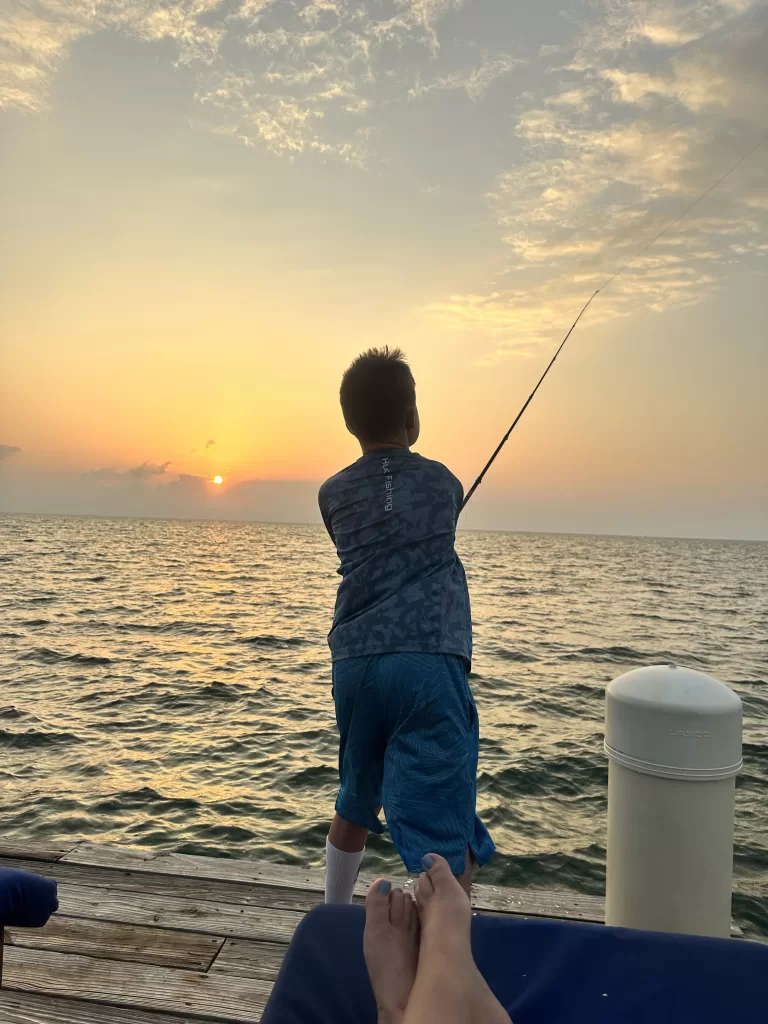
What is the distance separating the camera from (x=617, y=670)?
11.1 meters

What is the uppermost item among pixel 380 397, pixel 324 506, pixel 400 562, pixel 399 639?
pixel 380 397

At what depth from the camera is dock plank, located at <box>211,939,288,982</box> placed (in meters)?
2.37

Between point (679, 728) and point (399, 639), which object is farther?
point (679, 728)

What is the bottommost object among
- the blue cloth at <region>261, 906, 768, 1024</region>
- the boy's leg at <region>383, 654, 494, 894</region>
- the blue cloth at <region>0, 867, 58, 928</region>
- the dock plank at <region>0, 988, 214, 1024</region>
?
the dock plank at <region>0, 988, 214, 1024</region>

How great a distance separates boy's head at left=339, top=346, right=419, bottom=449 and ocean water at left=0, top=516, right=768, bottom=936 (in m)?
3.22

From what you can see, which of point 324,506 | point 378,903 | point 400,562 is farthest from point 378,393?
point 378,903

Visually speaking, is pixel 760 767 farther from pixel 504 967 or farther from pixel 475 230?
pixel 475 230

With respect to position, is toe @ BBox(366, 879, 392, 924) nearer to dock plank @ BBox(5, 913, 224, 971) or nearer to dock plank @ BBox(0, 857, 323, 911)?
dock plank @ BBox(5, 913, 224, 971)

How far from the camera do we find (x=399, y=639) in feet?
6.19

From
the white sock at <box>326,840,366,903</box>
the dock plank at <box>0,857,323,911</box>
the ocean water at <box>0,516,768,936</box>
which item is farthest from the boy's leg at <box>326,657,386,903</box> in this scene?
the ocean water at <box>0,516,768,936</box>

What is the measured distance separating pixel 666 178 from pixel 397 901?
4.40 m

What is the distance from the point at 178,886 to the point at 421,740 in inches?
67.2

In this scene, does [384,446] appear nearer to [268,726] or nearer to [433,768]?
[433,768]

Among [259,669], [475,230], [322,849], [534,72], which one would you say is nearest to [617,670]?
[259,669]
